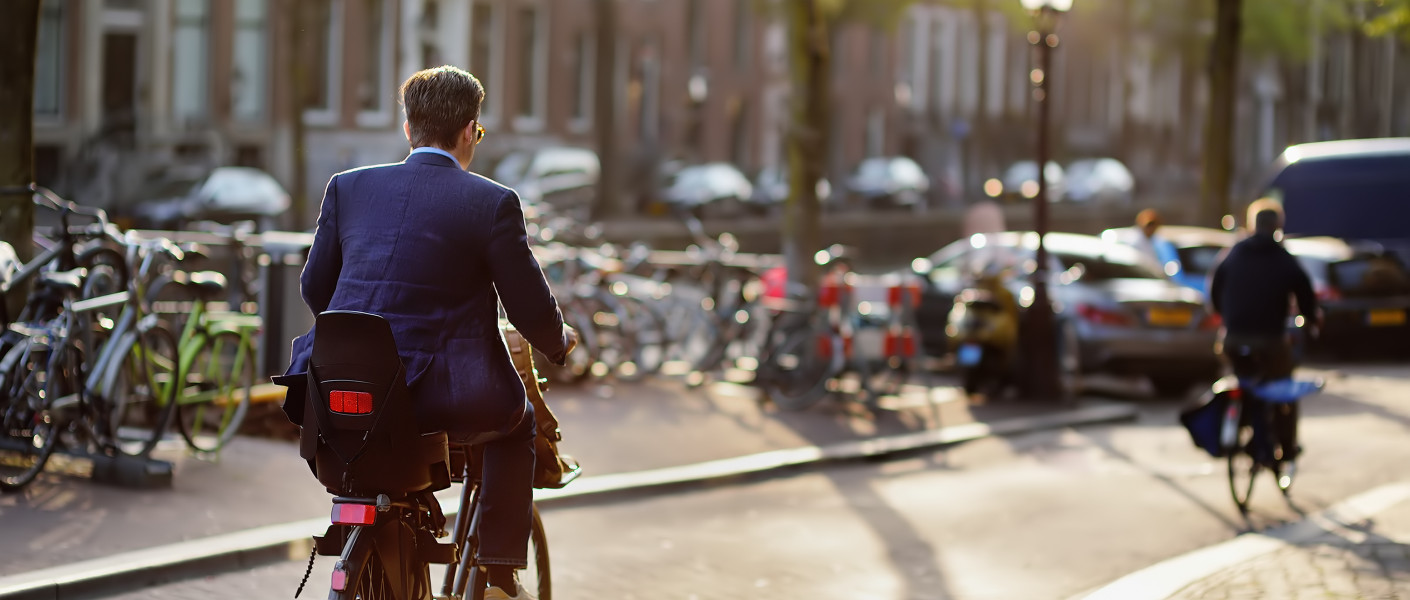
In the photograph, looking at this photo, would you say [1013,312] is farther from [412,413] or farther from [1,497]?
[412,413]

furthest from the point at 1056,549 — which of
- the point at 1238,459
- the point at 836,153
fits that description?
the point at 836,153

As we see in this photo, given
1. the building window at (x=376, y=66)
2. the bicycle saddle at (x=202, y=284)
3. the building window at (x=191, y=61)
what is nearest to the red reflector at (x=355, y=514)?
the bicycle saddle at (x=202, y=284)

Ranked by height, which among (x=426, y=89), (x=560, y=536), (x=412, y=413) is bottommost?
(x=560, y=536)

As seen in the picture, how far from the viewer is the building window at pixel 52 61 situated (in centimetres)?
3456

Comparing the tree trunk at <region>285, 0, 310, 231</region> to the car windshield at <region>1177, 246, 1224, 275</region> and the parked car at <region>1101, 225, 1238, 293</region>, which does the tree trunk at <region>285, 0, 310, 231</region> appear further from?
the car windshield at <region>1177, 246, 1224, 275</region>

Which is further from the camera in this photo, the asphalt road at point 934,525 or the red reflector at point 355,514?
the asphalt road at point 934,525

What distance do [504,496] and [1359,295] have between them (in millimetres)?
16461

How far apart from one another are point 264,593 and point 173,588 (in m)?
0.33

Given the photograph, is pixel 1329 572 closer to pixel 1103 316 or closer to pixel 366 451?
pixel 366 451

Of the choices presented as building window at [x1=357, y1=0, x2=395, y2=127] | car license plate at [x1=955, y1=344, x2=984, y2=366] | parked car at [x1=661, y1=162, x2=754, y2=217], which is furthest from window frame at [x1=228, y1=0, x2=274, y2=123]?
car license plate at [x1=955, y1=344, x2=984, y2=366]

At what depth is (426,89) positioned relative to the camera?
4848 millimetres

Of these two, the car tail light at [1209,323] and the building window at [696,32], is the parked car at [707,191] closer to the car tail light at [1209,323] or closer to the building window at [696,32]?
the building window at [696,32]

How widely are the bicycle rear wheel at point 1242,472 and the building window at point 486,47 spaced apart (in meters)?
34.3

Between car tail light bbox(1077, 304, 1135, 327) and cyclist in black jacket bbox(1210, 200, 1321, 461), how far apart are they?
6.07 meters
